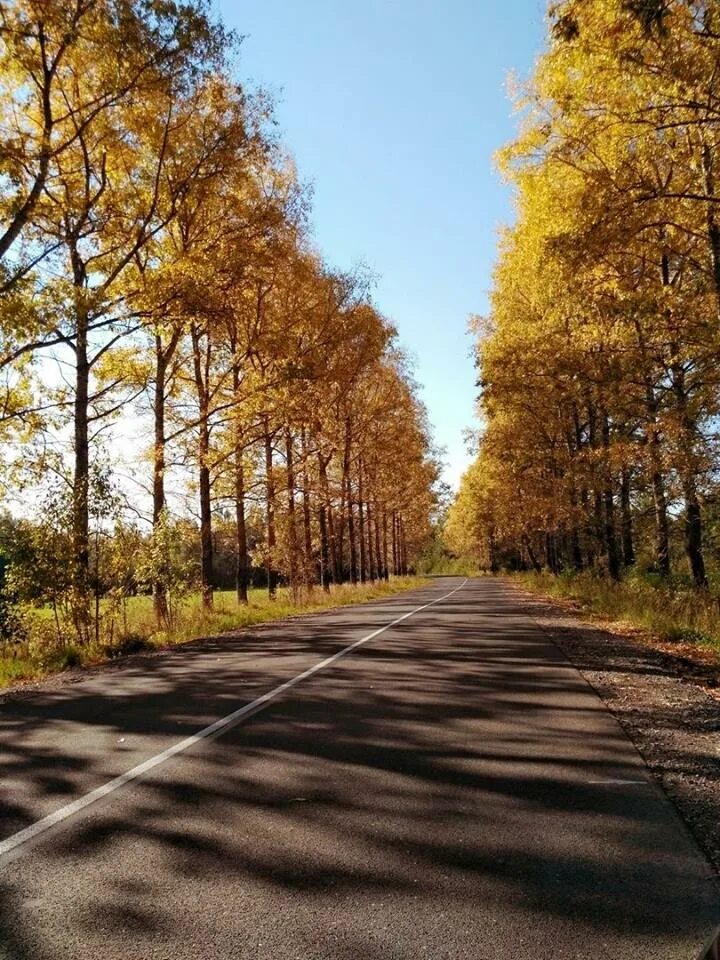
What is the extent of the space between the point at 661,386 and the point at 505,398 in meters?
7.63

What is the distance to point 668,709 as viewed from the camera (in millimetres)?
7066

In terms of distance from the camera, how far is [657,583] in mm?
19484

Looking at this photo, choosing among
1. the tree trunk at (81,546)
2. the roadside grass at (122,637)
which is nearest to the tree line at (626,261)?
the tree trunk at (81,546)

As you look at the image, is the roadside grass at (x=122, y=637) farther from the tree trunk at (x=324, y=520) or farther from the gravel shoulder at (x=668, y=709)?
the tree trunk at (x=324, y=520)

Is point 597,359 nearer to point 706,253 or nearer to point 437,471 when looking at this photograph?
point 706,253

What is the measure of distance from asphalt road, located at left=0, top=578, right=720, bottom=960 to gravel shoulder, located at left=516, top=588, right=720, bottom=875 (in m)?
0.18

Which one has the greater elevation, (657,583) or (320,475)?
(320,475)

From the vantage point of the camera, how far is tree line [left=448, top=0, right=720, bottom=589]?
9188 millimetres

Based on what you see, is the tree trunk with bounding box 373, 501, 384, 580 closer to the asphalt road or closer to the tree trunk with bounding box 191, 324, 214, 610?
the tree trunk with bounding box 191, 324, 214, 610

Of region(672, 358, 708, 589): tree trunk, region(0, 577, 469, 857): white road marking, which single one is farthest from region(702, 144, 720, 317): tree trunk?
region(0, 577, 469, 857): white road marking

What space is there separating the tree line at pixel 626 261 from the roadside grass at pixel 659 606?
924 millimetres

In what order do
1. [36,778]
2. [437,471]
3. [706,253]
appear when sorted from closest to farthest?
[36,778] → [706,253] → [437,471]

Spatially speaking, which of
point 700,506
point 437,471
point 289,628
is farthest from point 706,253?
point 437,471

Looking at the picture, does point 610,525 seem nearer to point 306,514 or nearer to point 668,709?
point 306,514
